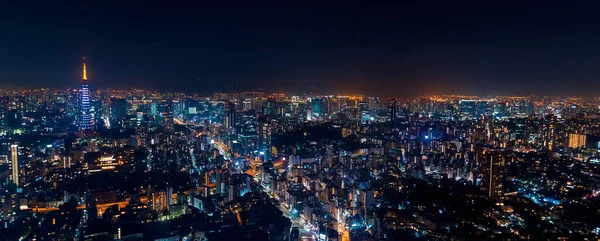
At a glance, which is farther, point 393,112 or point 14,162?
point 393,112

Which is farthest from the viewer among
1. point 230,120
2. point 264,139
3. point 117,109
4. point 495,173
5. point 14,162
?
point 117,109

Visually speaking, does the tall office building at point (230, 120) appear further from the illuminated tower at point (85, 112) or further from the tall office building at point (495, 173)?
the tall office building at point (495, 173)

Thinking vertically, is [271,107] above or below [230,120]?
above

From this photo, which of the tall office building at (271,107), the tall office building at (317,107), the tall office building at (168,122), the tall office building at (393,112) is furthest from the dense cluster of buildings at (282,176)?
the tall office building at (317,107)

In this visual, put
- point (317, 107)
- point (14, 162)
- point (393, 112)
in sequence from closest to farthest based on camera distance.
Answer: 1. point (14, 162)
2. point (393, 112)
3. point (317, 107)

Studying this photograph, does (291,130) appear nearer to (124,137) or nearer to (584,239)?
(124,137)

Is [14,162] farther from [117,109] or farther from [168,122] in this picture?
[117,109]

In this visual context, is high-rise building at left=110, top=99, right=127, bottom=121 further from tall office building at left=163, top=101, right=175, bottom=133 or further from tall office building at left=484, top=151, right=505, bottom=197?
tall office building at left=484, top=151, right=505, bottom=197

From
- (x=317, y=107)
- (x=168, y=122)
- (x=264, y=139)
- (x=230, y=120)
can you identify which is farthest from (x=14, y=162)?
(x=317, y=107)

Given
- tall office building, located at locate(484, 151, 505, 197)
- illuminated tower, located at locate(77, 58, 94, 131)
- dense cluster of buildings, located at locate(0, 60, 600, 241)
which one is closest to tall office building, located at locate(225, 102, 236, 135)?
dense cluster of buildings, located at locate(0, 60, 600, 241)
